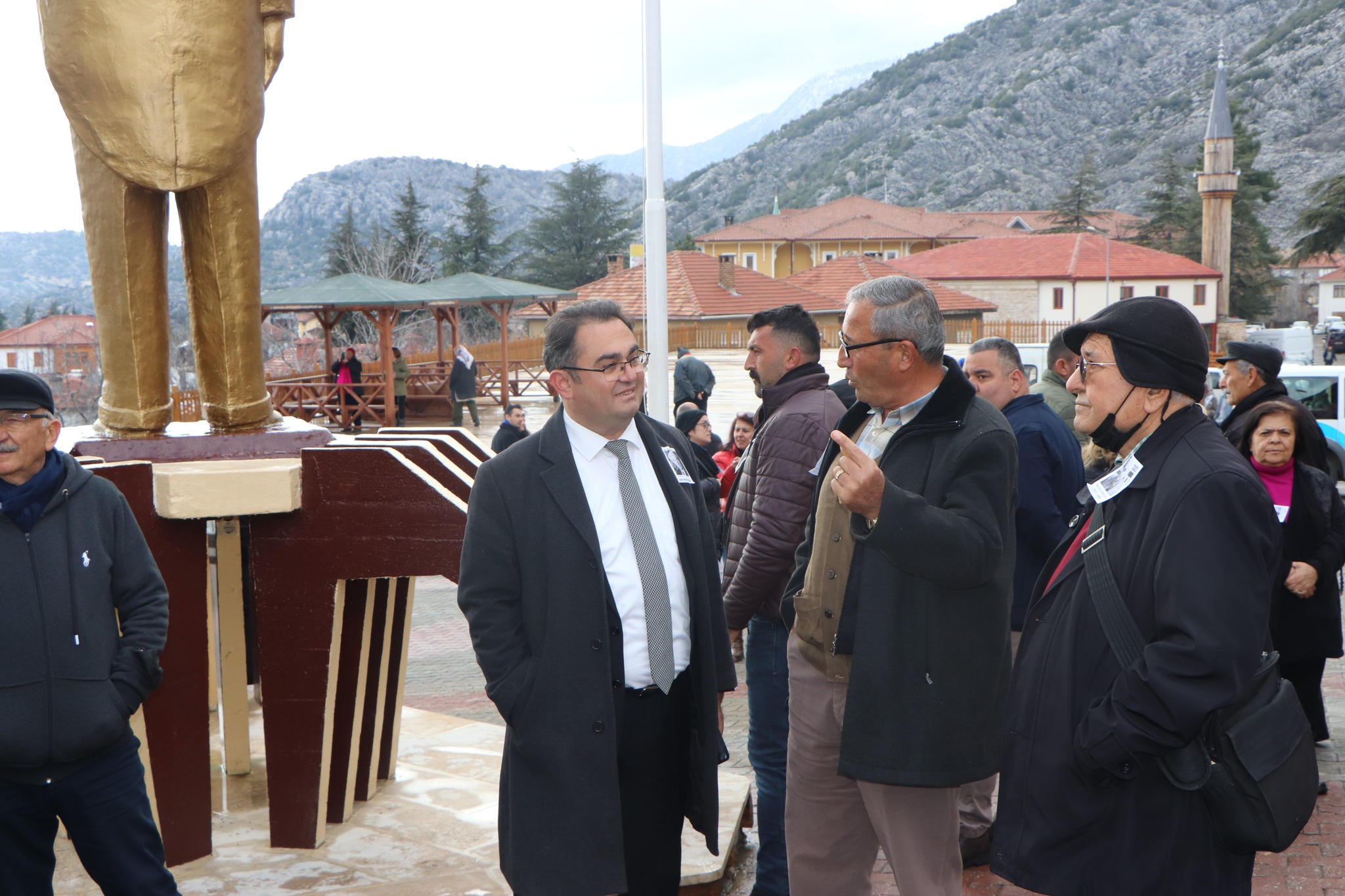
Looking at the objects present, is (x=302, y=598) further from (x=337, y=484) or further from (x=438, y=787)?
(x=438, y=787)

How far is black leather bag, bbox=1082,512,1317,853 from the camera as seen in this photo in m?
2.19

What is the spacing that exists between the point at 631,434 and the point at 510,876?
112cm

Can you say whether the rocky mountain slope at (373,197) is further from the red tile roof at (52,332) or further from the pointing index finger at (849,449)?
the pointing index finger at (849,449)

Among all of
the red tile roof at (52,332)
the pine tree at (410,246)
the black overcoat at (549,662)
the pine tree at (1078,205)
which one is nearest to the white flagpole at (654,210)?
the black overcoat at (549,662)

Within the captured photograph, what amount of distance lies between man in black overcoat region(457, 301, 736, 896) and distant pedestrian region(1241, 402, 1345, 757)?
2851 millimetres

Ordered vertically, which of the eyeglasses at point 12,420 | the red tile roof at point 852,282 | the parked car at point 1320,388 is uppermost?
the red tile roof at point 852,282

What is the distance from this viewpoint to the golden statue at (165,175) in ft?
11.7

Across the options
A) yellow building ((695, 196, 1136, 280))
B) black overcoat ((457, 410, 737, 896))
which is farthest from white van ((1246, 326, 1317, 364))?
black overcoat ((457, 410, 737, 896))

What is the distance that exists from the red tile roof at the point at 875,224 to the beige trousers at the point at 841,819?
71228mm

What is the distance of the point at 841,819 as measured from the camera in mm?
2992

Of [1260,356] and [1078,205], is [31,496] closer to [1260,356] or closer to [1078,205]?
[1260,356]

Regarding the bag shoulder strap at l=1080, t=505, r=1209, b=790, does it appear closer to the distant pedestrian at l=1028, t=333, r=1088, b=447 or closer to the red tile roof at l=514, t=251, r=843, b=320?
the distant pedestrian at l=1028, t=333, r=1088, b=447

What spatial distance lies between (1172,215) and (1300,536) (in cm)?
6494

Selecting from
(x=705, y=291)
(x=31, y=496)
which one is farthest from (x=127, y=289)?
(x=705, y=291)
